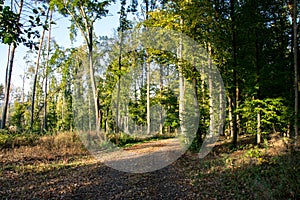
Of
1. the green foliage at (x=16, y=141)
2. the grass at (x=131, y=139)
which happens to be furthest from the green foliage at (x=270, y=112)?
the green foliage at (x=16, y=141)

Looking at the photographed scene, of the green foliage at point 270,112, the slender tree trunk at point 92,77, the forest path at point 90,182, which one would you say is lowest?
the forest path at point 90,182

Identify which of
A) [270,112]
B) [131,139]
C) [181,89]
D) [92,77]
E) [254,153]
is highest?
[92,77]

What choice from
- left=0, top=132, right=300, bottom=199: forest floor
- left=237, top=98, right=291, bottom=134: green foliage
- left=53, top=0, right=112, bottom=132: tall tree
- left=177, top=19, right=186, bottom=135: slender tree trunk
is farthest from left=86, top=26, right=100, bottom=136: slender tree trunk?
left=237, top=98, right=291, bottom=134: green foliage

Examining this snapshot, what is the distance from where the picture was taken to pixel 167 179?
258 inches

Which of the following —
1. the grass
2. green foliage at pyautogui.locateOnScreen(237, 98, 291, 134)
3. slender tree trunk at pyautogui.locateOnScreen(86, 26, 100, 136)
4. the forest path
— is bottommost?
the forest path

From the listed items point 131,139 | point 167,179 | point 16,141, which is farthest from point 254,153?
point 16,141

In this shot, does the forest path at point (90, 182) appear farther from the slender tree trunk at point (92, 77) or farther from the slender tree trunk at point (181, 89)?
the slender tree trunk at point (92, 77)

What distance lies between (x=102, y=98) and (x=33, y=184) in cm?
858

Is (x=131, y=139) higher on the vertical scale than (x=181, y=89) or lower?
lower

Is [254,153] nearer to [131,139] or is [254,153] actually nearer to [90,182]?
[90,182]

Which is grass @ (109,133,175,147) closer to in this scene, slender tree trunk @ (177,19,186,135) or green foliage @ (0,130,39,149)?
slender tree trunk @ (177,19,186,135)

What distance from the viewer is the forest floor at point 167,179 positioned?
4680 mm

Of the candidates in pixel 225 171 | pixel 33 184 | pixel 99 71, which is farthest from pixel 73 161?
pixel 225 171

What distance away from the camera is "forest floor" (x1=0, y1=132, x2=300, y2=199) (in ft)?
15.4
